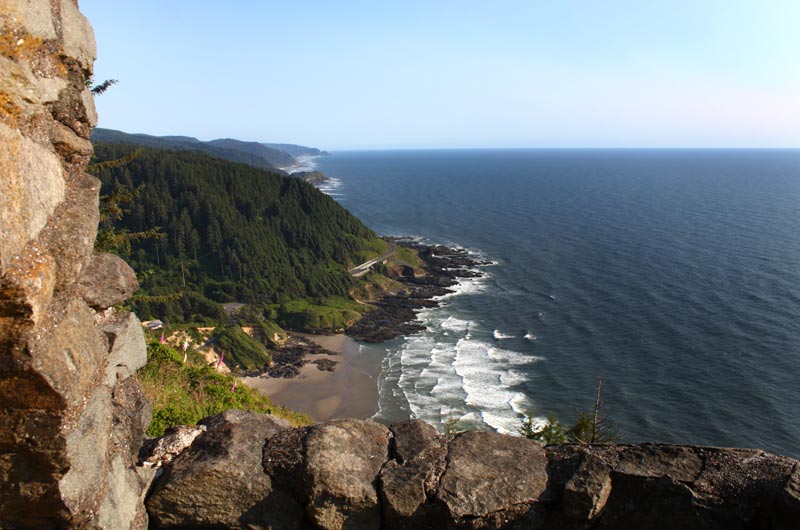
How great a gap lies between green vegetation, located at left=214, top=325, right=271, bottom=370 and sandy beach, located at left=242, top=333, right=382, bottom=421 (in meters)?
3.22

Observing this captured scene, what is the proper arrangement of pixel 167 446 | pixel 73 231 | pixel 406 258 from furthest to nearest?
pixel 406 258
pixel 167 446
pixel 73 231

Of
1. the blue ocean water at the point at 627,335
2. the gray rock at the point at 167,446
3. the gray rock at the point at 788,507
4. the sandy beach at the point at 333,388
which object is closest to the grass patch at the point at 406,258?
the blue ocean water at the point at 627,335

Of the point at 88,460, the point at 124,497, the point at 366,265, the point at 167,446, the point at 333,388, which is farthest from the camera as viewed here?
the point at 366,265

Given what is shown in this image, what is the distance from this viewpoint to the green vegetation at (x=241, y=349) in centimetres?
5934

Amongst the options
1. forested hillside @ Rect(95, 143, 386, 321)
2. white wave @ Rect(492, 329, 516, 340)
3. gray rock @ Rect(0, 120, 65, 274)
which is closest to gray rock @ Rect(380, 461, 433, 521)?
gray rock @ Rect(0, 120, 65, 274)

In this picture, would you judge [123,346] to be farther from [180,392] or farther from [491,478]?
[180,392]

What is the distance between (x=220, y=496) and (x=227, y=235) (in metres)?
92.6

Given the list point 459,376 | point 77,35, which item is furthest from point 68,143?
point 459,376

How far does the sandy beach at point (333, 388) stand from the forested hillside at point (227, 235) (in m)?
19.6

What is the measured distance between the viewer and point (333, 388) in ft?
178

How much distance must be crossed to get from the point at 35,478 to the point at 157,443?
2.11m

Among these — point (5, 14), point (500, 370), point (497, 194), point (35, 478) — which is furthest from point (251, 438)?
point (497, 194)

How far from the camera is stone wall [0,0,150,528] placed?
4.47m

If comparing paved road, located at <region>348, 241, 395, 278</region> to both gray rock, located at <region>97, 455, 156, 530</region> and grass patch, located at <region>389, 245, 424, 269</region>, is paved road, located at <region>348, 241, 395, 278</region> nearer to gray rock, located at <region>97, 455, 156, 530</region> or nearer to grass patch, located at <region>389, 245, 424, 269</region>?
grass patch, located at <region>389, 245, 424, 269</region>
